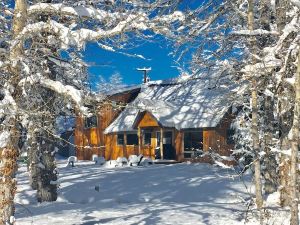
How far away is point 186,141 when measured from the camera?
3177 cm

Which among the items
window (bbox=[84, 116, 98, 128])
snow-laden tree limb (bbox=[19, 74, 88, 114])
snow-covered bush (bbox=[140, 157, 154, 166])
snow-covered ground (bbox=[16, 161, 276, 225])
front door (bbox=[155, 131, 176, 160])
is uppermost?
window (bbox=[84, 116, 98, 128])

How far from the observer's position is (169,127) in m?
31.7

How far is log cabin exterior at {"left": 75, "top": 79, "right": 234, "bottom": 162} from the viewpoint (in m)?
29.8

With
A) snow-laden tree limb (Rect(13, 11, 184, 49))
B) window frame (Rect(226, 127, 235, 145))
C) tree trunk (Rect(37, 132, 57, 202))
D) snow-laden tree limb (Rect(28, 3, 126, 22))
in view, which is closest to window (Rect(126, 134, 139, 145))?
window frame (Rect(226, 127, 235, 145))

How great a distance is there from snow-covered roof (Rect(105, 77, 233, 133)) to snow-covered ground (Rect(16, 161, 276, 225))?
14.4ft

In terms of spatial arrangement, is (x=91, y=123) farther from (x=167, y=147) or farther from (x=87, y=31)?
(x=87, y=31)

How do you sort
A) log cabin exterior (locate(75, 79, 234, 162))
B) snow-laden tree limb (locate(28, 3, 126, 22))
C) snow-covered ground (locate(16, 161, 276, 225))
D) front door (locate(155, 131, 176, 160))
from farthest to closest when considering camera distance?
1. front door (locate(155, 131, 176, 160))
2. log cabin exterior (locate(75, 79, 234, 162))
3. snow-covered ground (locate(16, 161, 276, 225))
4. snow-laden tree limb (locate(28, 3, 126, 22))

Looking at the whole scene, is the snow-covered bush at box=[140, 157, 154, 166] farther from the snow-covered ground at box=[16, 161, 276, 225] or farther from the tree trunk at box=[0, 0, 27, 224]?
the tree trunk at box=[0, 0, 27, 224]

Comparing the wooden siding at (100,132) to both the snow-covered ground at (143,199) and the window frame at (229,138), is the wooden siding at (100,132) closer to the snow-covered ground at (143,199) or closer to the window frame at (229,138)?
the window frame at (229,138)

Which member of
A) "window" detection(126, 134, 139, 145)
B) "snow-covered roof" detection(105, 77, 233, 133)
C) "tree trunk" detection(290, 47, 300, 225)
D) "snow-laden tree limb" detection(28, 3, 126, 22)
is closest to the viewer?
"snow-laden tree limb" detection(28, 3, 126, 22)

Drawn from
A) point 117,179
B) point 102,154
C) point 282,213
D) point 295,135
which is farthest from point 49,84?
point 102,154

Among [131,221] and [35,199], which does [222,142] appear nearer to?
[35,199]

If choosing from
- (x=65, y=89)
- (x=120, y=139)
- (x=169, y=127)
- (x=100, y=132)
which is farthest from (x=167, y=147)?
(x=65, y=89)

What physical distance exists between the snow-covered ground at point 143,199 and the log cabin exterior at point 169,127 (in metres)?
3.20
